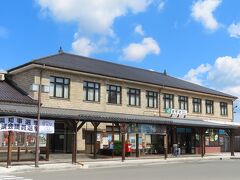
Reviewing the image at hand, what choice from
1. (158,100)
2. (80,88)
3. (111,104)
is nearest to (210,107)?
(158,100)

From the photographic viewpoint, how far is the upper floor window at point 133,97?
38.4 m

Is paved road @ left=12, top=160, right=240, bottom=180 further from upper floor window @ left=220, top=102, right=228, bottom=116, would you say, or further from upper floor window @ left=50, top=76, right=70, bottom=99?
upper floor window @ left=220, top=102, right=228, bottom=116

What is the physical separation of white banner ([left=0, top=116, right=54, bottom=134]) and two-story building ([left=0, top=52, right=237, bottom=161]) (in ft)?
1.41

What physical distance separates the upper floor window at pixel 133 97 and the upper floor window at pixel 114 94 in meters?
1.28

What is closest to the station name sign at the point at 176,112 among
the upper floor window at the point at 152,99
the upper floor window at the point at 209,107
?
the upper floor window at the point at 152,99

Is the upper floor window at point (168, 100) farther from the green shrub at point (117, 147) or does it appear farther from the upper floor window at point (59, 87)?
the upper floor window at point (59, 87)

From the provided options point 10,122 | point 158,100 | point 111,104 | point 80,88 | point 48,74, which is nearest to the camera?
point 10,122

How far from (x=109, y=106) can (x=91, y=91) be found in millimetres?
2358

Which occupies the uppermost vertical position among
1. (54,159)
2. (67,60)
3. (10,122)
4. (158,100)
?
(67,60)

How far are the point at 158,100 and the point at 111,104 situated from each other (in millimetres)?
6410

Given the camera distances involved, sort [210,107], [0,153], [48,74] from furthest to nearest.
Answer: [210,107]
[48,74]
[0,153]

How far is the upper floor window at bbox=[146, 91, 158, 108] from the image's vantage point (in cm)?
4025

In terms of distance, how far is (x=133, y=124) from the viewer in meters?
32.1

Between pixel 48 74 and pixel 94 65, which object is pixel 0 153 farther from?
pixel 94 65
